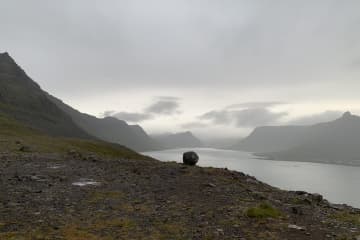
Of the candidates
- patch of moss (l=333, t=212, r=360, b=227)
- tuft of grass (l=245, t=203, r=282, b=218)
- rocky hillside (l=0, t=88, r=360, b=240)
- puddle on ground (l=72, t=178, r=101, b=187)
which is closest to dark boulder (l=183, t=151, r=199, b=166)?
rocky hillside (l=0, t=88, r=360, b=240)

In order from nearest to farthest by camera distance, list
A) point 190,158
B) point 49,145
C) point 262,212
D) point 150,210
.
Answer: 1. point 262,212
2. point 150,210
3. point 190,158
4. point 49,145

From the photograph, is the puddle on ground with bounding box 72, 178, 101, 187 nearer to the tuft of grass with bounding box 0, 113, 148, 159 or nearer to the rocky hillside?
the rocky hillside

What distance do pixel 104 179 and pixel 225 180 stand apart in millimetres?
8926

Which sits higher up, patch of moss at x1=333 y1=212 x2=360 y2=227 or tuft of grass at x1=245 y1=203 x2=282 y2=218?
tuft of grass at x1=245 y1=203 x2=282 y2=218

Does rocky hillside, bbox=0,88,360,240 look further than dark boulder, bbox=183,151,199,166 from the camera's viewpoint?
No

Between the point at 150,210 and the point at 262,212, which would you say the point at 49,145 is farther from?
the point at 262,212

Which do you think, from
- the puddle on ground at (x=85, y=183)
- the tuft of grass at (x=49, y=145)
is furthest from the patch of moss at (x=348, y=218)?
the tuft of grass at (x=49, y=145)

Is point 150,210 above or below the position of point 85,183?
below

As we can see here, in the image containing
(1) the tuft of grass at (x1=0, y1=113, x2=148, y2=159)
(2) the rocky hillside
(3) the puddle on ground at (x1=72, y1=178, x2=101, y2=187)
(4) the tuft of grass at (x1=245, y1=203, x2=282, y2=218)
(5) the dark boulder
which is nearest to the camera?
(2) the rocky hillside

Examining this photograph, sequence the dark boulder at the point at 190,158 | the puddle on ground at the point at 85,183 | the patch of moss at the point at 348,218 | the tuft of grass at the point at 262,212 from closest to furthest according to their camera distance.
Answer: the tuft of grass at the point at 262,212 < the patch of moss at the point at 348,218 < the puddle on ground at the point at 85,183 < the dark boulder at the point at 190,158

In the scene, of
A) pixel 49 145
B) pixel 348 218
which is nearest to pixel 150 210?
pixel 348 218

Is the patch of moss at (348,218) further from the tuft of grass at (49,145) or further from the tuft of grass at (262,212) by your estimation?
the tuft of grass at (49,145)

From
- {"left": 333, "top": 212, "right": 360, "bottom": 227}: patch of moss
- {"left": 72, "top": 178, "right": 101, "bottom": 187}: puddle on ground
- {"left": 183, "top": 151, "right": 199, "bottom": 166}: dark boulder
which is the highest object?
{"left": 183, "top": 151, "right": 199, "bottom": 166}: dark boulder

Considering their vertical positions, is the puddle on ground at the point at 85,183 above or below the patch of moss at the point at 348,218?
above
